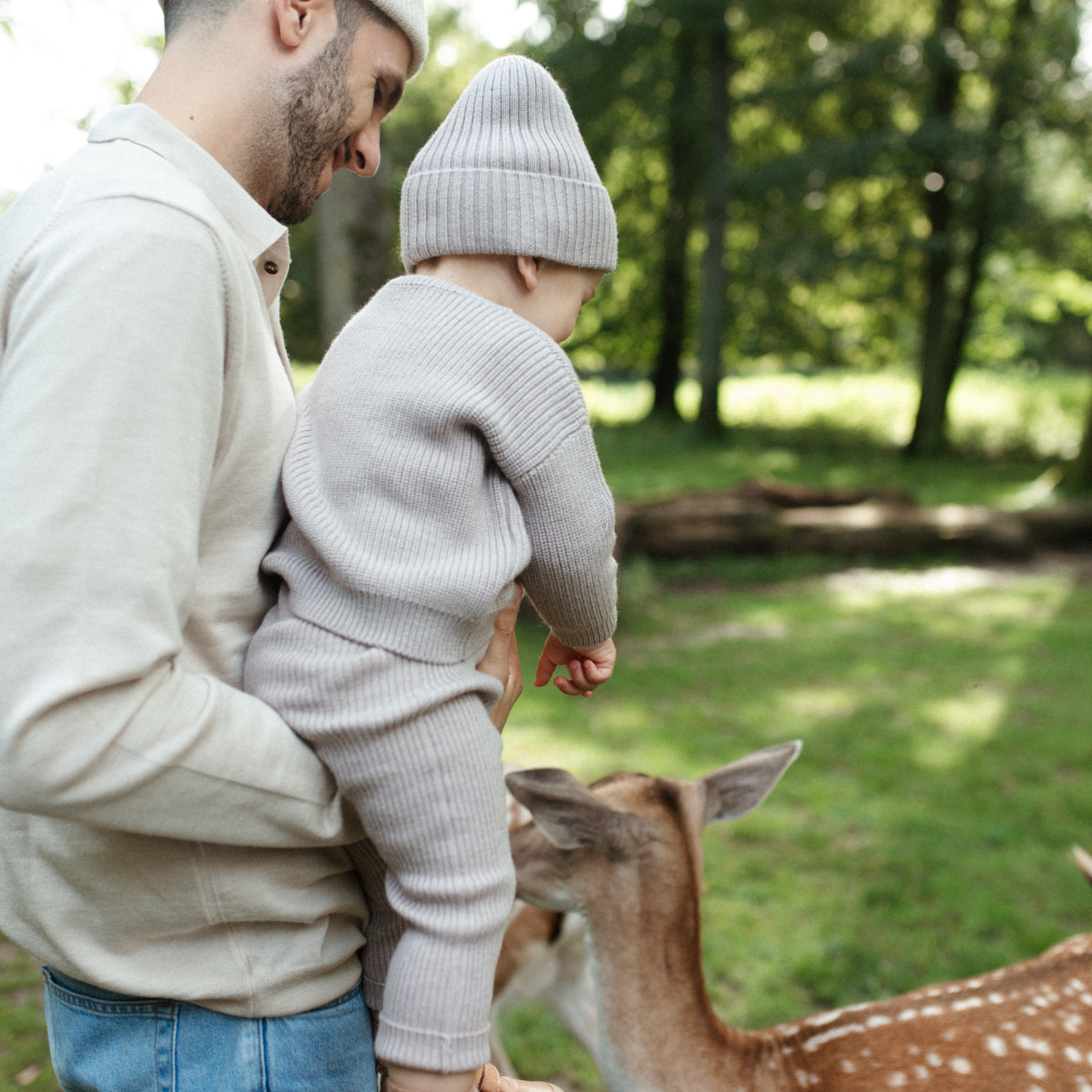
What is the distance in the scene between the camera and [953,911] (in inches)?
167

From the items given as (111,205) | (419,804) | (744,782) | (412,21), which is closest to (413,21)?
(412,21)

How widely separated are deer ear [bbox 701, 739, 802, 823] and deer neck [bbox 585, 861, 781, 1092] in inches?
7.3

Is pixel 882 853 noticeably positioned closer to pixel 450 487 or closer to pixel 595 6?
pixel 450 487

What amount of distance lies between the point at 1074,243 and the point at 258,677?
17.7m

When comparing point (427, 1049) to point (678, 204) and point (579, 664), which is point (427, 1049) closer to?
point (579, 664)

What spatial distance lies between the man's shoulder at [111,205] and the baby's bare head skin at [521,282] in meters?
0.36

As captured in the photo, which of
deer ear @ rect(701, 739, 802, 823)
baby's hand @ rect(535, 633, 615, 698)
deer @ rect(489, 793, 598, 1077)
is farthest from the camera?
deer @ rect(489, 793, 598, 1077)

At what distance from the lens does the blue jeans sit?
48.6 inches

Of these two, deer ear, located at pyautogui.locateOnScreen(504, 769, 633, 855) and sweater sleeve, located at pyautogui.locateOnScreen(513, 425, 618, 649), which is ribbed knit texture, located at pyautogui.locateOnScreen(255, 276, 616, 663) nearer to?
sweater sleeve, located at pyautogui.locateOnScreen(513, 425, 618, 649)

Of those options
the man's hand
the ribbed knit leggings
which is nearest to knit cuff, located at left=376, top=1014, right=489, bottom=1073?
the ribbed knit leggings

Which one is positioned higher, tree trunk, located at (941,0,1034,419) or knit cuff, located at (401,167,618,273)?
knit cuff, located at (401,167,618,273)

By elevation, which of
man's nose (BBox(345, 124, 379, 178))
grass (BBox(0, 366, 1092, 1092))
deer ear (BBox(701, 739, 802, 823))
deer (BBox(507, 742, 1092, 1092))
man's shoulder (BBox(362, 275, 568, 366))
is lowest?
grass (BBox(0, 366, 1092, 1092))

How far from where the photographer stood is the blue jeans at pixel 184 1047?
123cm

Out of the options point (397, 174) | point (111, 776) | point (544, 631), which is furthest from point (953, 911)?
point (397, 174)
